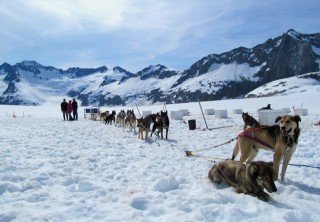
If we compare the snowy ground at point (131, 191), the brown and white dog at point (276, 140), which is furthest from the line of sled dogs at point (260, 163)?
the snowy ground at point (131, 191)

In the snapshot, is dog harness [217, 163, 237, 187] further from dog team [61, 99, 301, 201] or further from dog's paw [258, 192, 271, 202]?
dog's paw [258, 192, 271, 202]

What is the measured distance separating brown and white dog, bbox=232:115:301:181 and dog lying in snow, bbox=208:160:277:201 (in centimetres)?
100

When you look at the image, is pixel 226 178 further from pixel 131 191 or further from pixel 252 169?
pixel 131 191

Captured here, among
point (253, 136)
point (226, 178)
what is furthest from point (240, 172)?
point (253, 136)

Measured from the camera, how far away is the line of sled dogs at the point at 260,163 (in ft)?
20.9

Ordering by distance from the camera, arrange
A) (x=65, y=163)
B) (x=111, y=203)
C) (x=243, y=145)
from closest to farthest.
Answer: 1. (x=111, y=203)
2. (x=243, y=145)
3. (x=65, y=163)

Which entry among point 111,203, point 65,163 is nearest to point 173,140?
point 65,163

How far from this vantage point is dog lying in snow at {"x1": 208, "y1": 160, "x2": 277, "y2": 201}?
6.28 metres

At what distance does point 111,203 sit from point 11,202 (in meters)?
1.63

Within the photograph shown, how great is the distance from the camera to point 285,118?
7.53 metres

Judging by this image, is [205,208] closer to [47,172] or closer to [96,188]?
[96,188]

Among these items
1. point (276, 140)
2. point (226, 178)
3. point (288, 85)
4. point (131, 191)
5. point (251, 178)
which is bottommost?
point (131, 191)

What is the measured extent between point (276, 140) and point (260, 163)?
5.26ft

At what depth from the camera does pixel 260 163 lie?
6.46 metres
